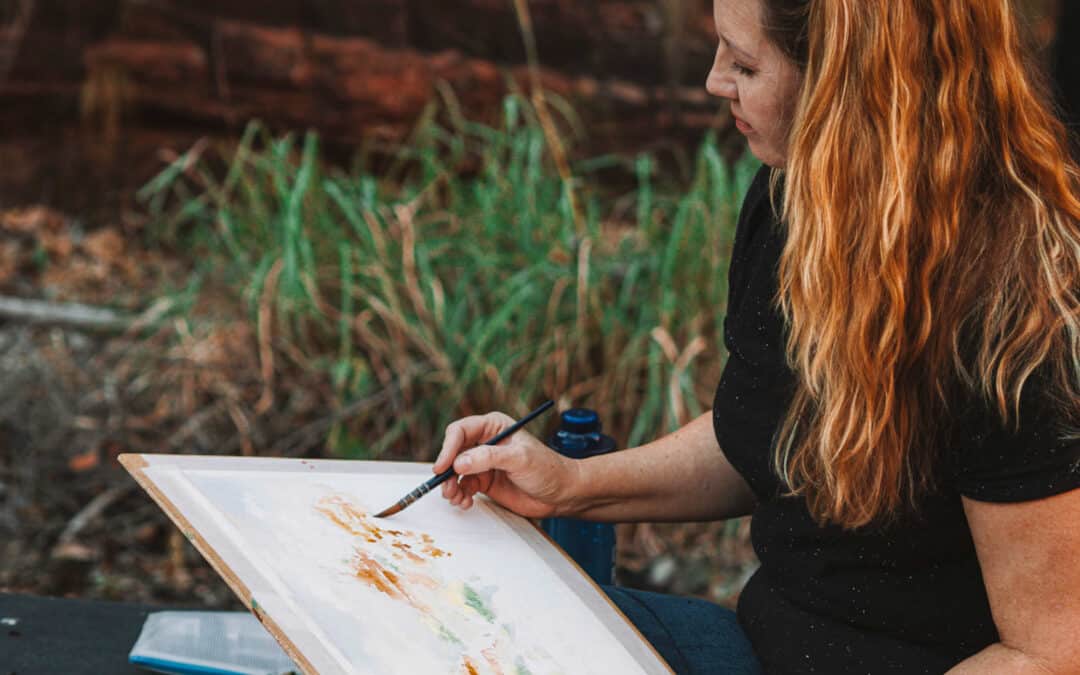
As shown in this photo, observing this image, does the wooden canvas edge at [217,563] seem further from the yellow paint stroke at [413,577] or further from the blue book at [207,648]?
the blue book at [207,648]

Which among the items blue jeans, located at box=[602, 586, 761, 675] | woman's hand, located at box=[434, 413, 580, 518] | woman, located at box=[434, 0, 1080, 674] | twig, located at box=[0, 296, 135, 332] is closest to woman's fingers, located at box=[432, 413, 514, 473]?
woman's hand, located at box=[434, 413, 580, 518]

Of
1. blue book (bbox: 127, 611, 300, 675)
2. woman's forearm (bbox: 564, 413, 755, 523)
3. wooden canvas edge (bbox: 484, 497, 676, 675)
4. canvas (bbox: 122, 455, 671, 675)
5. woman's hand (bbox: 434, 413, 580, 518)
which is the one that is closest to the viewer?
canvas (bbox: 122, 455, 671, 675)

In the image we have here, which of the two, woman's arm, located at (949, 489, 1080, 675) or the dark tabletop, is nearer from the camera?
woman's arm, located at (949, 489, 1080, 675)

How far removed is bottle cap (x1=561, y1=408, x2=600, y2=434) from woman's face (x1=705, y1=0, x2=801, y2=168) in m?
0.55

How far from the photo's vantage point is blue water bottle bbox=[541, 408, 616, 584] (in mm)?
1796

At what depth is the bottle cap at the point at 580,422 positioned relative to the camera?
71.2 inches

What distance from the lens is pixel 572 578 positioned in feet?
4.90

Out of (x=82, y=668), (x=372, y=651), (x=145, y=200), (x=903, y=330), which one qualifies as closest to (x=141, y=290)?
(x=145, y=200)

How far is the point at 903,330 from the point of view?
118cm

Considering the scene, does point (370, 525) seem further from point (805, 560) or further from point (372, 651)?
point (805, 560)

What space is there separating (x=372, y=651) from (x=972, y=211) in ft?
2.21

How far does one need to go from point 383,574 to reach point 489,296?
1738mm

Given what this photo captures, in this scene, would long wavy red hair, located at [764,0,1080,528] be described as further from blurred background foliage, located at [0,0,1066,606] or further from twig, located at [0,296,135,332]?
twig, located at [0,296,135,332]

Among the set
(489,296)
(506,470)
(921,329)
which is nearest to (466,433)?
(506,470)
